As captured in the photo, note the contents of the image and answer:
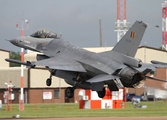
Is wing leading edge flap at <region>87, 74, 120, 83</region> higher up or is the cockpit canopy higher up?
the cockpit canopy

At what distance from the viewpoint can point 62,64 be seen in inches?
1394

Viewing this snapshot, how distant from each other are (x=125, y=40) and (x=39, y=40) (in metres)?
6.61

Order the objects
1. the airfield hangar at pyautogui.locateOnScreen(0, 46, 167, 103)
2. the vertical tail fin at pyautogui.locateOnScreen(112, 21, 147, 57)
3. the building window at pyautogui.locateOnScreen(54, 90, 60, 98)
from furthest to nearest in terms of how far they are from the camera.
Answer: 1. the building window at pyautogui.locateOnScreen(54, 90, 60, 98)
2. the airfield hangar at pyautogui.locateOnScreen(0, 46, 167, 103)
3. the vertical tail fin at pyautogui.locateOnScreen(112, 21, 147, 57)

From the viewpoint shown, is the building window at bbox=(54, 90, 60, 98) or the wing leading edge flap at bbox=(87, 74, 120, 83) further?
the building window at bbox=(54, 90, 60, 98)

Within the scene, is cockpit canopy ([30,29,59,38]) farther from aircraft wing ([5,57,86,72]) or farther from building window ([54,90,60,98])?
building window ([54,90,60,98])

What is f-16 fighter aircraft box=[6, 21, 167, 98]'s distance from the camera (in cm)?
3378

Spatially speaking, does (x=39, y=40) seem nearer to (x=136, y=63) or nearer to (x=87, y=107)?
(x=136, y=63)

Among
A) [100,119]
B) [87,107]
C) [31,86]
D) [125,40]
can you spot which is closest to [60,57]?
[125,40]

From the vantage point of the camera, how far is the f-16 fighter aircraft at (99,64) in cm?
3378

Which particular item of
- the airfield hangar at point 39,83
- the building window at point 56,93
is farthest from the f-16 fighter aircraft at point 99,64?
the building window at point 56,93

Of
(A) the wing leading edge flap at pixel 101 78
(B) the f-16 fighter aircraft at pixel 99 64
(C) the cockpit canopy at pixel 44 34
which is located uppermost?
(C) the cockpit canopy at pixel 44 34

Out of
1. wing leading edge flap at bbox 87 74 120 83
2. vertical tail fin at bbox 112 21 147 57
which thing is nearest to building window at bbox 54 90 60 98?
vertical tail fin at bbox 112 21 147 57

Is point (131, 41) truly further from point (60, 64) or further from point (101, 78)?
point (60, 64)

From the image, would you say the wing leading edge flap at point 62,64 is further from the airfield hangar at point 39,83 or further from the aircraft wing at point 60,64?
the airfield hangar at point 39,83
